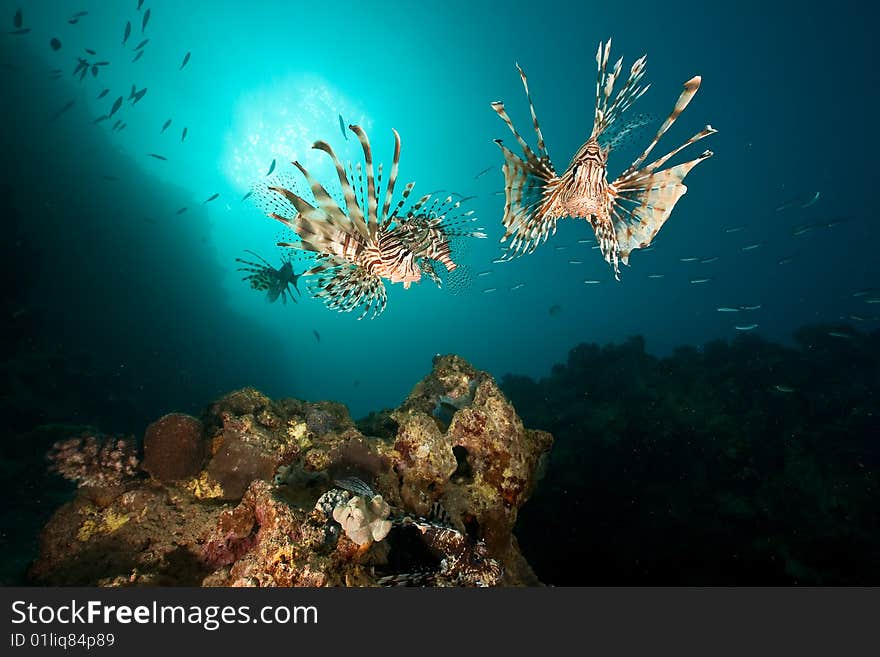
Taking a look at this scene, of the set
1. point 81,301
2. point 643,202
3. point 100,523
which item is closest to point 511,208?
point 643,202

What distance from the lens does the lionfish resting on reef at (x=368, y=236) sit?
3.55 metres

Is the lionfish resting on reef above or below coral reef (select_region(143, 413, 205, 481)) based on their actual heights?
above

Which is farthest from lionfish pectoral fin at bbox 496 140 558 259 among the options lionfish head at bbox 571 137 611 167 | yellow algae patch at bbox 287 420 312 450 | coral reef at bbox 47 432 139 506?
coral reef at bbox 47 432 139 506

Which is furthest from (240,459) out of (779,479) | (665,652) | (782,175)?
(782,175)

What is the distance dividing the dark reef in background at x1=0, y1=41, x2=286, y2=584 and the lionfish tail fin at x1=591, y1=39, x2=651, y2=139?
6.60m

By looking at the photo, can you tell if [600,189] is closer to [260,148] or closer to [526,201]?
[526,201]

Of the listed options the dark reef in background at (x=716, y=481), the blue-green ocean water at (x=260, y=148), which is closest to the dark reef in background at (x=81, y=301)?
the blue-green ocean water at (x=260, y=148)

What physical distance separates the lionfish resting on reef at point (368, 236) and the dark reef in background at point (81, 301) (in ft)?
13.0

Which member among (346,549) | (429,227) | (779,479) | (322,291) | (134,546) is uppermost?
(429,227)

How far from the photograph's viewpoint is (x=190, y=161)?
48.5 m

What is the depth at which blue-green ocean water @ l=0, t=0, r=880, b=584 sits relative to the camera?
65.5 ft

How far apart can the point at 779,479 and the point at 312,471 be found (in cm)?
926

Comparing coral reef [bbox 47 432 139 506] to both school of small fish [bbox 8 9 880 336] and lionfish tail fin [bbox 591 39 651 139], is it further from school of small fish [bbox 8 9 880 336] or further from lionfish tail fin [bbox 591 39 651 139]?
lionfish tail fin [bbox 591 39 651 139]

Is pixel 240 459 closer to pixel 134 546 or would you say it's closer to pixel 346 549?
pixel 134 546
